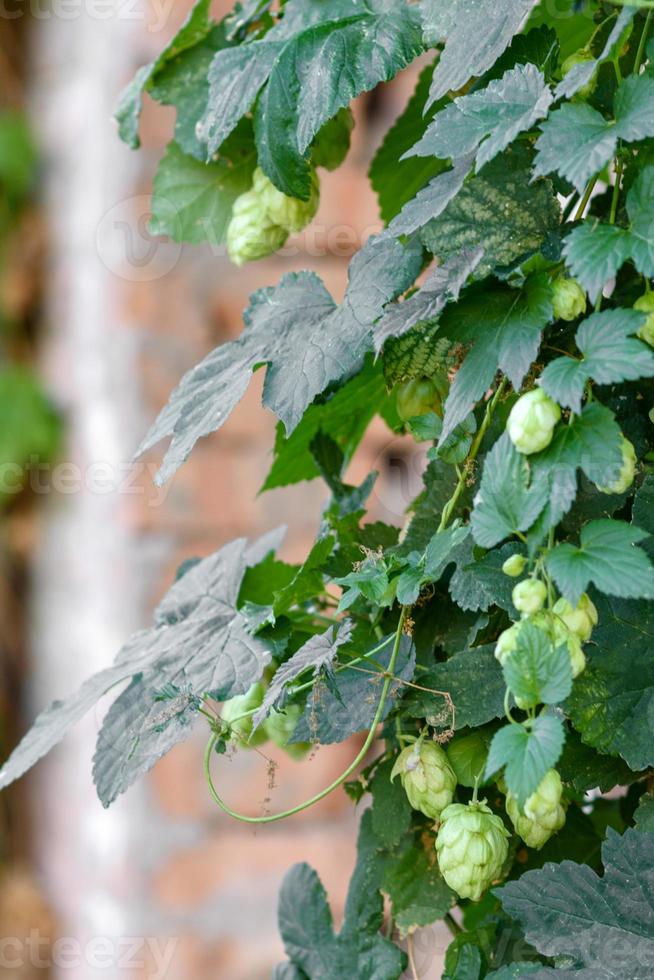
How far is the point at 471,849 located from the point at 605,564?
0.11 metres

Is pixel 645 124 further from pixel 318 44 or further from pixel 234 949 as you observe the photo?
pixel 234 949

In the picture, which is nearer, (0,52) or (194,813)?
(194,813)

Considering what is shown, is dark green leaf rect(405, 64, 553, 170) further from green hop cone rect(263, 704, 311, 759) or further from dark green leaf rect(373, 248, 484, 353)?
green hop cone rect(263, 704, 311, 759)

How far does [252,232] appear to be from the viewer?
41cm

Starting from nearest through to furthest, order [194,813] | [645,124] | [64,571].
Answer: [645,124] → [194,813] → [64,571]

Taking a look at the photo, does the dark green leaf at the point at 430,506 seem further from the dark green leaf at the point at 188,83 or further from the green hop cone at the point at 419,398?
the dark green leaf at the point at 188,83

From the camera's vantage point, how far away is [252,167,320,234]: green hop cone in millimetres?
402

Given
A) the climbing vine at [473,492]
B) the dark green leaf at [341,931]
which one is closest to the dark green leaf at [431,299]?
the climbing vine at [473,492]

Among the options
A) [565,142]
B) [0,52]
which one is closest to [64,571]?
[0,52]

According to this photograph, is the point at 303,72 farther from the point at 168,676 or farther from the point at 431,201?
the point at 168,676

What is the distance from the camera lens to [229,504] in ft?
3.74

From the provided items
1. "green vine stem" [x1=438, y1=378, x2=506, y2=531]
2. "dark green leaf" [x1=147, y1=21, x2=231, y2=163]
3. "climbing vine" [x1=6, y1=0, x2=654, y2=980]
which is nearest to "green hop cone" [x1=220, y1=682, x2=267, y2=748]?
"climbing vine" [x1=6, y1=0, x2=654, y2=980]

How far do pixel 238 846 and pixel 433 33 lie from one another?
0.96 m

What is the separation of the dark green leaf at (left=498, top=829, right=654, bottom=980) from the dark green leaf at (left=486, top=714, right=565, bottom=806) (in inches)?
2.6
